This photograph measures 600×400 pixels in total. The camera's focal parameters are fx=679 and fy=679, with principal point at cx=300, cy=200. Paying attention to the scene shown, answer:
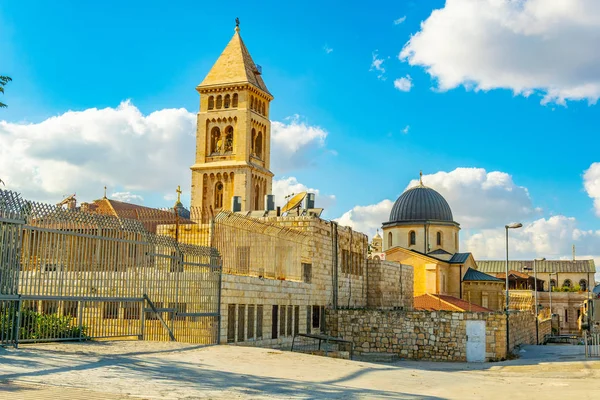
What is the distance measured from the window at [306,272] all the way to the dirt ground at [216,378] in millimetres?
10032

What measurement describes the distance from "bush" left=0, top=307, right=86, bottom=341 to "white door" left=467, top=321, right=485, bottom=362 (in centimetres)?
1696

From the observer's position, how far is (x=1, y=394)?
754 centimetres

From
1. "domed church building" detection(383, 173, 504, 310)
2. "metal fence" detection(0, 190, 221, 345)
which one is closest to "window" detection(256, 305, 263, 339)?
"metal fence" detection(0, 190, 221, 345)

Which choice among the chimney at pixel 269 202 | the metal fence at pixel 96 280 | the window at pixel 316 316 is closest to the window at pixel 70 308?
the metal fence at pixel 96 280

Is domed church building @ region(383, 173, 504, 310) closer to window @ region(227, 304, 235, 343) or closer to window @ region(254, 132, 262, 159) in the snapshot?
window @ region(254, 132, 262, 159)

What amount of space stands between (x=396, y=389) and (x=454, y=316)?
16.1 meters

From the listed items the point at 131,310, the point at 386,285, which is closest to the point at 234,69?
the point at 386,285

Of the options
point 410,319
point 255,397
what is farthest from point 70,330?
point 410,319

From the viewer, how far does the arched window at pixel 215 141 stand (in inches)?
2739

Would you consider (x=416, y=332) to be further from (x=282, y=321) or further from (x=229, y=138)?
(x=229, y=138)

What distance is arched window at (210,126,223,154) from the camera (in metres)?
69.6

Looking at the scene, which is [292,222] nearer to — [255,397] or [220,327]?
[220,327]

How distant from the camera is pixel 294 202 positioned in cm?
3512

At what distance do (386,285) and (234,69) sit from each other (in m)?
40.8
